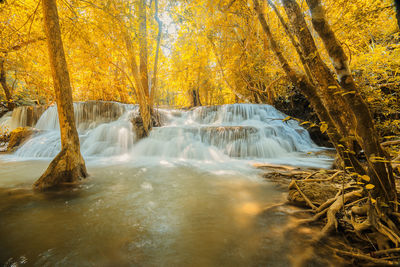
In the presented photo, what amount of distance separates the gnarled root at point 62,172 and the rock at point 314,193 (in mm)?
4541

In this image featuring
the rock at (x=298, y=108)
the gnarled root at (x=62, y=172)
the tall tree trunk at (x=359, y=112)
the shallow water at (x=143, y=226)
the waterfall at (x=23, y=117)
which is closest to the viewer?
the tall tree trunk at (x=359, y=112)

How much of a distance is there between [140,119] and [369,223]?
31.6ft

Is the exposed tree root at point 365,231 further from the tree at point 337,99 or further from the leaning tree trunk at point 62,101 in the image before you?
the leaning tree trunk at point 62,101

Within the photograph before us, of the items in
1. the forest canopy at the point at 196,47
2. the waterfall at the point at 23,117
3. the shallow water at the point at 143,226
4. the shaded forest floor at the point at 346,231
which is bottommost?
the shallow water at the point at 143,226

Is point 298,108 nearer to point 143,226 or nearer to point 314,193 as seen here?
point 314,193

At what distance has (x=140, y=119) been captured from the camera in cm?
963

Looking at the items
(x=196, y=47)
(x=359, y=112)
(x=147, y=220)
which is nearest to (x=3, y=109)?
(x=196, y=47)

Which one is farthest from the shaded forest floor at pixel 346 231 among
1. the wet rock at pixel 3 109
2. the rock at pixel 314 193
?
the wet rock at pixel 3 109

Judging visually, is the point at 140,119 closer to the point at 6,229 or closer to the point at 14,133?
the point at 14,133

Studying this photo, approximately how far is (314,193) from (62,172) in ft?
16.3

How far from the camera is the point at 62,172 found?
145 inches

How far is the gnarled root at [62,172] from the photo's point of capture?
3.54 metres

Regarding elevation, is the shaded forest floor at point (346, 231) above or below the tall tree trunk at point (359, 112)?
below

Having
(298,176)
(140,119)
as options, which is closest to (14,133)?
(140,119)
